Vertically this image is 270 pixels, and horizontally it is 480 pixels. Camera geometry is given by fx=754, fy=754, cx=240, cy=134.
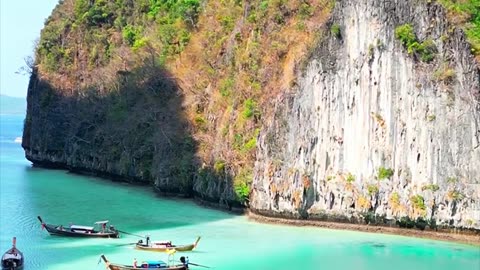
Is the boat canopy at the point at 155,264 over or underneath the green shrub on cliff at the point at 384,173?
underneath

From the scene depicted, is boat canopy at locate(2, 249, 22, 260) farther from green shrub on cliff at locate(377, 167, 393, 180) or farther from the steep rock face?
green shrub on cliff at locate(377, 167, 393, 180)

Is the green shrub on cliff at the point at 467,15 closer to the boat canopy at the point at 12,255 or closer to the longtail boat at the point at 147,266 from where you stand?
the longtail boat at the point at 147,266

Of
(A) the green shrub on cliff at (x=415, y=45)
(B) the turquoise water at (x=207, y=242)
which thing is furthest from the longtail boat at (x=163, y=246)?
(A) the green shrub on cliff at (x=415, y=45)

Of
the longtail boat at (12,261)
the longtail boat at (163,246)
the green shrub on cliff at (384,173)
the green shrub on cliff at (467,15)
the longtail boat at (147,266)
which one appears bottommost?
the longtail boat at (12,261)

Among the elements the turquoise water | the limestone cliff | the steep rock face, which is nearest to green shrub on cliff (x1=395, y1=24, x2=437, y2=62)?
the limestone cliff

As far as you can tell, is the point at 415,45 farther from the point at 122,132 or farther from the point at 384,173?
the point at 122,132

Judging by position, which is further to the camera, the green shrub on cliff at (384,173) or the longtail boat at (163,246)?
the green shrub on cliff at (384,173)

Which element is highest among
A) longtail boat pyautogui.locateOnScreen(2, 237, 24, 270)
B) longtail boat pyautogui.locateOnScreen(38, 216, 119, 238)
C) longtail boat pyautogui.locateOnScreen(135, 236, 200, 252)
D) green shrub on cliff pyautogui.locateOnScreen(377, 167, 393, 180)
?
green shrub on cliff pyautogui.locateOnScreen(377, 167, 393, 180)
